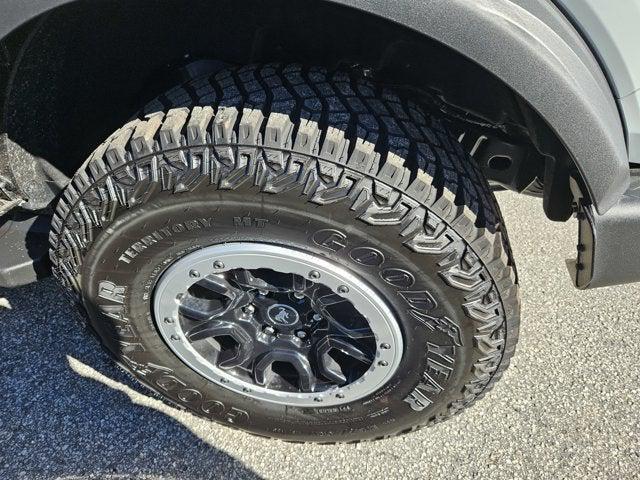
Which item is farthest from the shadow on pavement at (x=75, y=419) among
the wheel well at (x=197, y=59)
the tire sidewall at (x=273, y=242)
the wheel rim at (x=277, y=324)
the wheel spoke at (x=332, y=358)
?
the wheel well at (x=197, y=59)

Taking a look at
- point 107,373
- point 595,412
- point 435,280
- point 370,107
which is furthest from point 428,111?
point 107,373

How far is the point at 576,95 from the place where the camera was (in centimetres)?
124

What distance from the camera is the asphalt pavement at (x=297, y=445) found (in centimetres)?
202

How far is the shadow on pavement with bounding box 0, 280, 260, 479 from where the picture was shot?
2.00 meters

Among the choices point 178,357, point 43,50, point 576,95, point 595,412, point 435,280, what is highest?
point 576,95

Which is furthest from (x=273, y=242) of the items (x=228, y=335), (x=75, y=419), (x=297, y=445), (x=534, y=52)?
(x=75, y=419)

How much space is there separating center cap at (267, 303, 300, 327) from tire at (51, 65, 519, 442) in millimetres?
302

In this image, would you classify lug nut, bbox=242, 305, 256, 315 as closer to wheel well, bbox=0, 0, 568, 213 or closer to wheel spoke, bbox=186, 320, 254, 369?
wheel spoke, bbox=186, 320, 254, 369

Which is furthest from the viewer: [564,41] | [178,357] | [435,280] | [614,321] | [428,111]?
[614,321]

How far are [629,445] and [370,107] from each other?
153cm

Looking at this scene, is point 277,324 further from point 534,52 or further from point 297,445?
point 534,52

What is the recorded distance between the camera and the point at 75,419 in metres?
2.12

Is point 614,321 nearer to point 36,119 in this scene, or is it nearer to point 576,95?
point 576,95

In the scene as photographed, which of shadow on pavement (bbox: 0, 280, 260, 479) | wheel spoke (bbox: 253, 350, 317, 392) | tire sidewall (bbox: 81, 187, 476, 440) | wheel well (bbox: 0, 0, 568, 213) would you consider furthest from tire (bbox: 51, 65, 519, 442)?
shadow on pavement (bbox: 0, 280, 260, 479)
